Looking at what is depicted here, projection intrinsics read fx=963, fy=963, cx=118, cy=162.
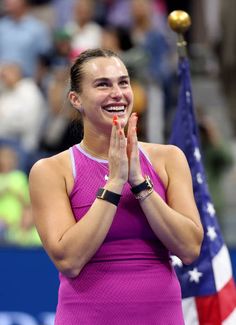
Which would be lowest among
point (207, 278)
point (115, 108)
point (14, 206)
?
point (14, 206)

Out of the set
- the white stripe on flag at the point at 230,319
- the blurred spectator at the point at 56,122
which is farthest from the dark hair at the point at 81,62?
the blurred spectator at the point at 56,122

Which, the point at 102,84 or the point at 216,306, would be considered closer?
the point at 102,84

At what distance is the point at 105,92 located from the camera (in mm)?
3305

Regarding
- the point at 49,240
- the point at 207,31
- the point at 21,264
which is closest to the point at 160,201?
the point at 49,240

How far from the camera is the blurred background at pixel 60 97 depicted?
6.29 m

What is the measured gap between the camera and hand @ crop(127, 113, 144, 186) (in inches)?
125

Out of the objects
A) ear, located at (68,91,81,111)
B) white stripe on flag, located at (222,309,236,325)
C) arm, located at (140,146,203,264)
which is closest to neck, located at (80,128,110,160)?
ear, located at (68,91,81,111)

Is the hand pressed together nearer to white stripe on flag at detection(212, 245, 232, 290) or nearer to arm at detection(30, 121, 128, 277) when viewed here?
arm at detection(30, 121, 128, 277)

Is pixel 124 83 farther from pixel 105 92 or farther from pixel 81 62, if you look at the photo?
pixel 81 62

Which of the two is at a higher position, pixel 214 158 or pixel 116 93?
pixel 116 93

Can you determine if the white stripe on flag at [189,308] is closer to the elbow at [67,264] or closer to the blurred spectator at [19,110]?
the elbow at [67,264]

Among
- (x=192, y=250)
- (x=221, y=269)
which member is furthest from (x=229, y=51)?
(x=192, y=250)

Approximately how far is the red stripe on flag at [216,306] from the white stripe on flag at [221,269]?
0.03 metres

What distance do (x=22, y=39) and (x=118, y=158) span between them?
19.4 feet
